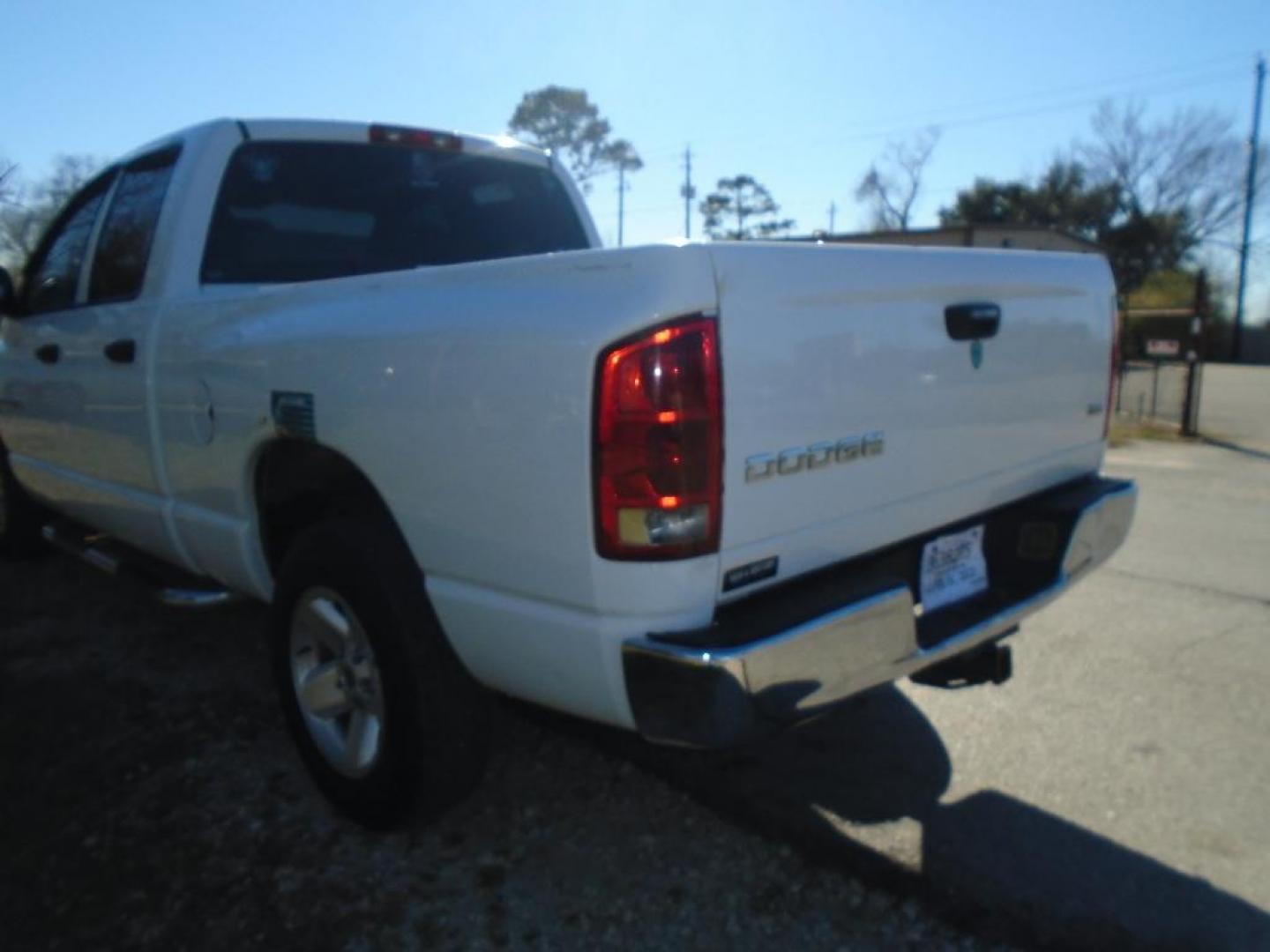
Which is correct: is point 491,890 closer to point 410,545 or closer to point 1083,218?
point 410,545

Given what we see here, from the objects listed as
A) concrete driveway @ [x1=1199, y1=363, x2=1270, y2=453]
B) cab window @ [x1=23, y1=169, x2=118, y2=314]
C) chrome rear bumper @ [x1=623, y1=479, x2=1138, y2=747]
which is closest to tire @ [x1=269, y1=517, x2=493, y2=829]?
chrome rear bumper @ [x1=623, y1=479, x2=1138, y2=747]

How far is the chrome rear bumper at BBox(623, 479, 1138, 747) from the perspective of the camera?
→ 1.99 metres

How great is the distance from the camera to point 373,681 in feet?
8.96

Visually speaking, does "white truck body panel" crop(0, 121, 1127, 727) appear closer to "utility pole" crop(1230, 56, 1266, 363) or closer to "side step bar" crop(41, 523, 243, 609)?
"side step bar" crop(41, 523, 243, 609)

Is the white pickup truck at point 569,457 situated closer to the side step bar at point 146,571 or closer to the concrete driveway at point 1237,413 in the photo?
the side step bar at point 146,571

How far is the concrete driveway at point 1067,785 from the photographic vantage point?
2533 mm

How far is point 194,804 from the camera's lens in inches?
119

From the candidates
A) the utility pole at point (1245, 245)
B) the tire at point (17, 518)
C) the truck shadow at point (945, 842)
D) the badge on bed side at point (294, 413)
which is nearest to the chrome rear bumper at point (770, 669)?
A: the truck shadow at point (945, 842)

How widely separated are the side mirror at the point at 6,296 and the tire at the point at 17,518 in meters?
0.99

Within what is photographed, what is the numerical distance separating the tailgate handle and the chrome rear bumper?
2.30 feet

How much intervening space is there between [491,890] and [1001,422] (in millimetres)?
1862

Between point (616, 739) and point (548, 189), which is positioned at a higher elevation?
point (548, 189)

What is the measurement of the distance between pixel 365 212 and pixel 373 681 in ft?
6.84

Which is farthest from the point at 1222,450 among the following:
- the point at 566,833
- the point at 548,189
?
the point at 566,833
